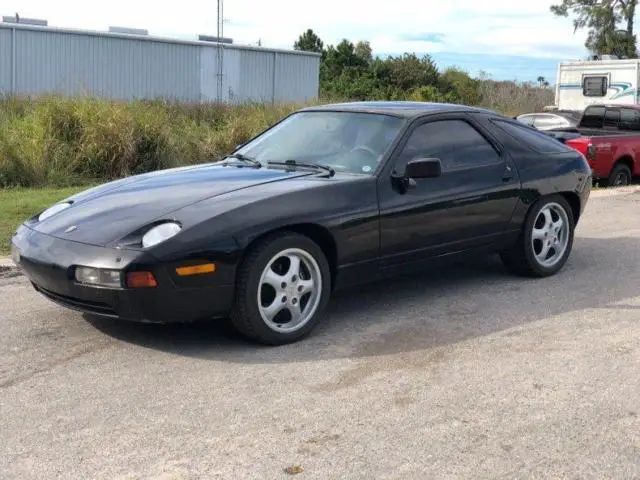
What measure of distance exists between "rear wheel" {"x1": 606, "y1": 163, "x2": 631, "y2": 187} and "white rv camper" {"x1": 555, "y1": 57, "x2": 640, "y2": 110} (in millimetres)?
7896

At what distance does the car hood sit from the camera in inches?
185

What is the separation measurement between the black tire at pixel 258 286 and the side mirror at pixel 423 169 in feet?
2.89

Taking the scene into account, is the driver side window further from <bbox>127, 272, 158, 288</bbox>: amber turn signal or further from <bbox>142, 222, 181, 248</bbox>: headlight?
<bbox>127, 272, 158, 288</bbox>: amber turn signal

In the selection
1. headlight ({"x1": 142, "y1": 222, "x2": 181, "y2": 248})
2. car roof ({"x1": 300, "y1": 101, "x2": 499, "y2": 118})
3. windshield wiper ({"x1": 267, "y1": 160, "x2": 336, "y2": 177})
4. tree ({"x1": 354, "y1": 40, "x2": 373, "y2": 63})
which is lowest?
headlight ({"x1": 142, "y1": 222, "x2": 181, "y2": 248})

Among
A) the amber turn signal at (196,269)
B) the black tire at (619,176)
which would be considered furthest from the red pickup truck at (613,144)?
the amber turn signal at (196,269)

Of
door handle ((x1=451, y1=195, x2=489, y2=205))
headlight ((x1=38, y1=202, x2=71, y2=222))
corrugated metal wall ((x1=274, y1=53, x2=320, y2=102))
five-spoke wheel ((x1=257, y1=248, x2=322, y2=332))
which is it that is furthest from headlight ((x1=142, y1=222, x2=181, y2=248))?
corrugated metal wall ((x1=274, y1=53, x2=320, y2=102))

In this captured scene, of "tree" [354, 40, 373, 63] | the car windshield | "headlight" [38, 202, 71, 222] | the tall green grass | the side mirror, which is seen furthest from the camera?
"tree" [354, 40, 373, 63]

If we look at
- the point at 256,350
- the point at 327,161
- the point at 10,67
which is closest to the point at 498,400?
the point at 256,350

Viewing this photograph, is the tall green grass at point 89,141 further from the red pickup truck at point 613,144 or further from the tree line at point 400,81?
the tree line at point 400,81

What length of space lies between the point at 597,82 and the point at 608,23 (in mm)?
26863

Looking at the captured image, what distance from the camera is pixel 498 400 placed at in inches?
161

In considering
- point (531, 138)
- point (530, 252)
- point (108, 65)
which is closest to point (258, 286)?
point (530, 252)

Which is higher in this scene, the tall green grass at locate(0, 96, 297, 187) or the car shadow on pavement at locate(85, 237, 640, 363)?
the tall green grass at locate(0, 96, 297, 187)

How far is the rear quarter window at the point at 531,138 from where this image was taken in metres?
6.58
